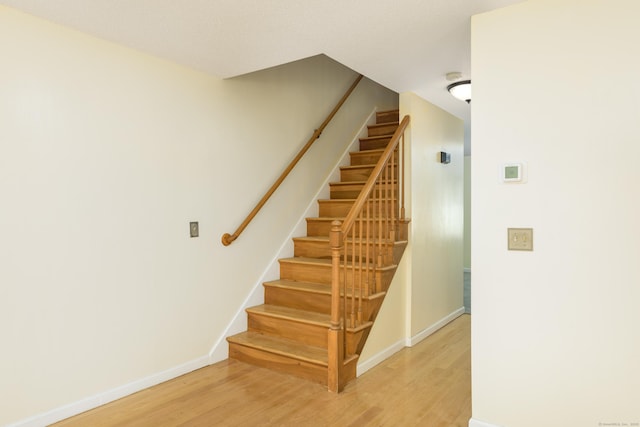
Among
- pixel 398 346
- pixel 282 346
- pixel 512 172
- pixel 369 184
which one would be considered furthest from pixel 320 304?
pixel 512 172

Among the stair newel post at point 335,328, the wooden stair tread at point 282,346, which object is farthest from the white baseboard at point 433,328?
the stair newel post at point 335,328

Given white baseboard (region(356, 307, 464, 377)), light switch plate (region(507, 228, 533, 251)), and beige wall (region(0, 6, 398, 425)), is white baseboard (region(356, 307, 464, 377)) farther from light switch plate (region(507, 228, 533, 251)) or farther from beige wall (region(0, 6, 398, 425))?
light switch plate (region(507, 228, 533, 251))

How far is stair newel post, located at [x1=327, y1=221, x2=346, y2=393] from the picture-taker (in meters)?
2.58

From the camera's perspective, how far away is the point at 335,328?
103 inches

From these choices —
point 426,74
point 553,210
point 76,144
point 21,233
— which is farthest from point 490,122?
point 21,233

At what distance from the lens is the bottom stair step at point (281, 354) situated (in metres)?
2.71

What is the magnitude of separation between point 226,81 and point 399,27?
58.5 inches

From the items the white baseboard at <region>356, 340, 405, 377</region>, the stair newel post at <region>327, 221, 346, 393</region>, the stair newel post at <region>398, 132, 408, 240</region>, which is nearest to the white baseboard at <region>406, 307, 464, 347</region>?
the white baseboard at <region>356, 340, 405, 377</region>

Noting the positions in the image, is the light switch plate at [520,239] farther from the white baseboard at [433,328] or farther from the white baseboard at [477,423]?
the white baseboard at [433,328]

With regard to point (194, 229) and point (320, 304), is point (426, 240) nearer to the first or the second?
point (320, 304)

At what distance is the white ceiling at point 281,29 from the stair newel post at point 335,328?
3.68 ft

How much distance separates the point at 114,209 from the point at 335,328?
1.55 m

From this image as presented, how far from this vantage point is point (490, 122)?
2.07 m

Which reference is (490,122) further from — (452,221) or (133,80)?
(452,221)
